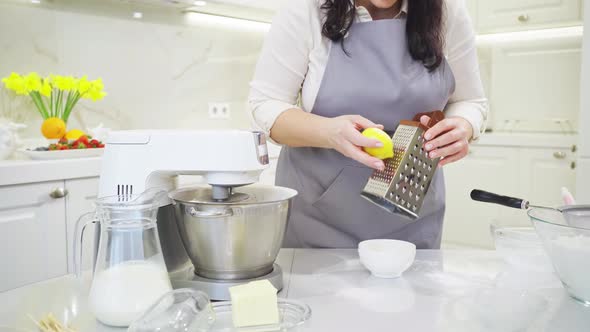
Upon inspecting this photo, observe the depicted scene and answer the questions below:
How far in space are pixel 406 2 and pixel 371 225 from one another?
1.68 ft

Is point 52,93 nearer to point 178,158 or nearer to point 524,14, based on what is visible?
point 178,158

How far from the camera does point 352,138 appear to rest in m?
1.00

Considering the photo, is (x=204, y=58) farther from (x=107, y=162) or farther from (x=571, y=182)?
(x=107, y=162)

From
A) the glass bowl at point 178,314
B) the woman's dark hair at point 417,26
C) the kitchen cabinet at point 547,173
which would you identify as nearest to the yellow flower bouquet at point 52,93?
the woman's dark hair at point 417,26

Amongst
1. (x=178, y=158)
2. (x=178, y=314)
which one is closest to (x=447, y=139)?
(x=178, y=158)

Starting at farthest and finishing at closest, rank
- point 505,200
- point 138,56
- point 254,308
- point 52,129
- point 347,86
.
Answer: point 138,56
point 52,129
point 347,86
point 505,200
point 254,308

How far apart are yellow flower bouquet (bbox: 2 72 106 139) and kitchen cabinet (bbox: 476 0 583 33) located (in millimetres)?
2109

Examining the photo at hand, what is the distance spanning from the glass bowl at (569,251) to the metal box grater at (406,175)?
0.19m

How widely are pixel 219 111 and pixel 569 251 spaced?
241 cm

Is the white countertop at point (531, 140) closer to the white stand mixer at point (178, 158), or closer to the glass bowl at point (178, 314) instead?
A: the white stand mixer at point (178, 158)

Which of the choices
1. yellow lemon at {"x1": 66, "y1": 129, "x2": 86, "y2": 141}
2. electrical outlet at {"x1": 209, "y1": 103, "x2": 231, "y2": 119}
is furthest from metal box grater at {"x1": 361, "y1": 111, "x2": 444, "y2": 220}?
electrical outlet at {"x1": 209, "y1": 103, "x2": 231, "y2": 119}

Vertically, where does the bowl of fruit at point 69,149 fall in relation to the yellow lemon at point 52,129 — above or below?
below

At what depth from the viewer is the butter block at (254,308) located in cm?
66

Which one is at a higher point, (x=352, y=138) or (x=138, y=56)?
(x=138, y=56)
